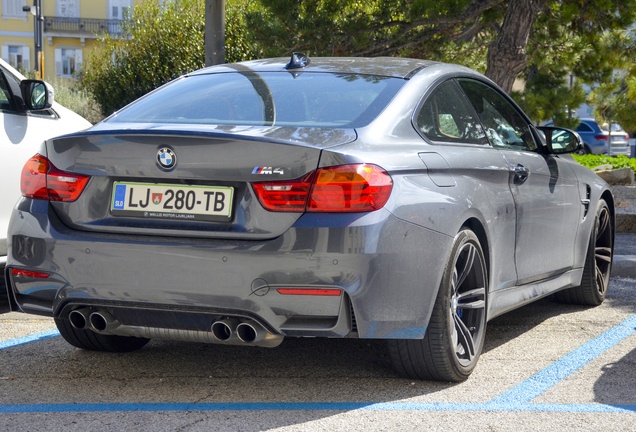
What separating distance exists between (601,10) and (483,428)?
9510mm

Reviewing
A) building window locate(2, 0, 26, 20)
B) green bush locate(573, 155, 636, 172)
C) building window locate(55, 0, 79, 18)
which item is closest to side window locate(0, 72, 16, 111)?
green bush locate(573, 155, 636, 172)

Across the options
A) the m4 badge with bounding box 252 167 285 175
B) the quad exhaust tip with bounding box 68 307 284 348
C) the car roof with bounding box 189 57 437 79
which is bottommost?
the quad exhaust tip with bounding box 68 307 284 348

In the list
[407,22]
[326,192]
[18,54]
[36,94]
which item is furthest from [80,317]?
[18,54]

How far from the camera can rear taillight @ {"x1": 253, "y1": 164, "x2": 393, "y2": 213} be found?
10.1 ft

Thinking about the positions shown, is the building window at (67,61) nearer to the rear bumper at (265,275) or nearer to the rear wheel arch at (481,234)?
the rear wheel arch at (481,234)

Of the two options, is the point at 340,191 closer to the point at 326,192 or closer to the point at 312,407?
the point at 326,192

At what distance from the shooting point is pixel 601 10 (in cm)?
1138

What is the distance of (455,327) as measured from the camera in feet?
12.2

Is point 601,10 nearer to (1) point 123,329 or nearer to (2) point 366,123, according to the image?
(2) point 366,123

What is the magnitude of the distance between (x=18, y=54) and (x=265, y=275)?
171 ft

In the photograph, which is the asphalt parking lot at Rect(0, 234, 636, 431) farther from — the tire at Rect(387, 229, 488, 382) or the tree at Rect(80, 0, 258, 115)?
the tree at Rect(80, 0, 258, 115)

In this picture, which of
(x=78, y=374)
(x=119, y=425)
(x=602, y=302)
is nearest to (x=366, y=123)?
(x=119, y=425)

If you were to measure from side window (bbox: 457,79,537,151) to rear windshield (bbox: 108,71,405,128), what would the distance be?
679 mm

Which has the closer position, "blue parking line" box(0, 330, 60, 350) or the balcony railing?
"blue parking line" box(0, 330, 60, 350)
